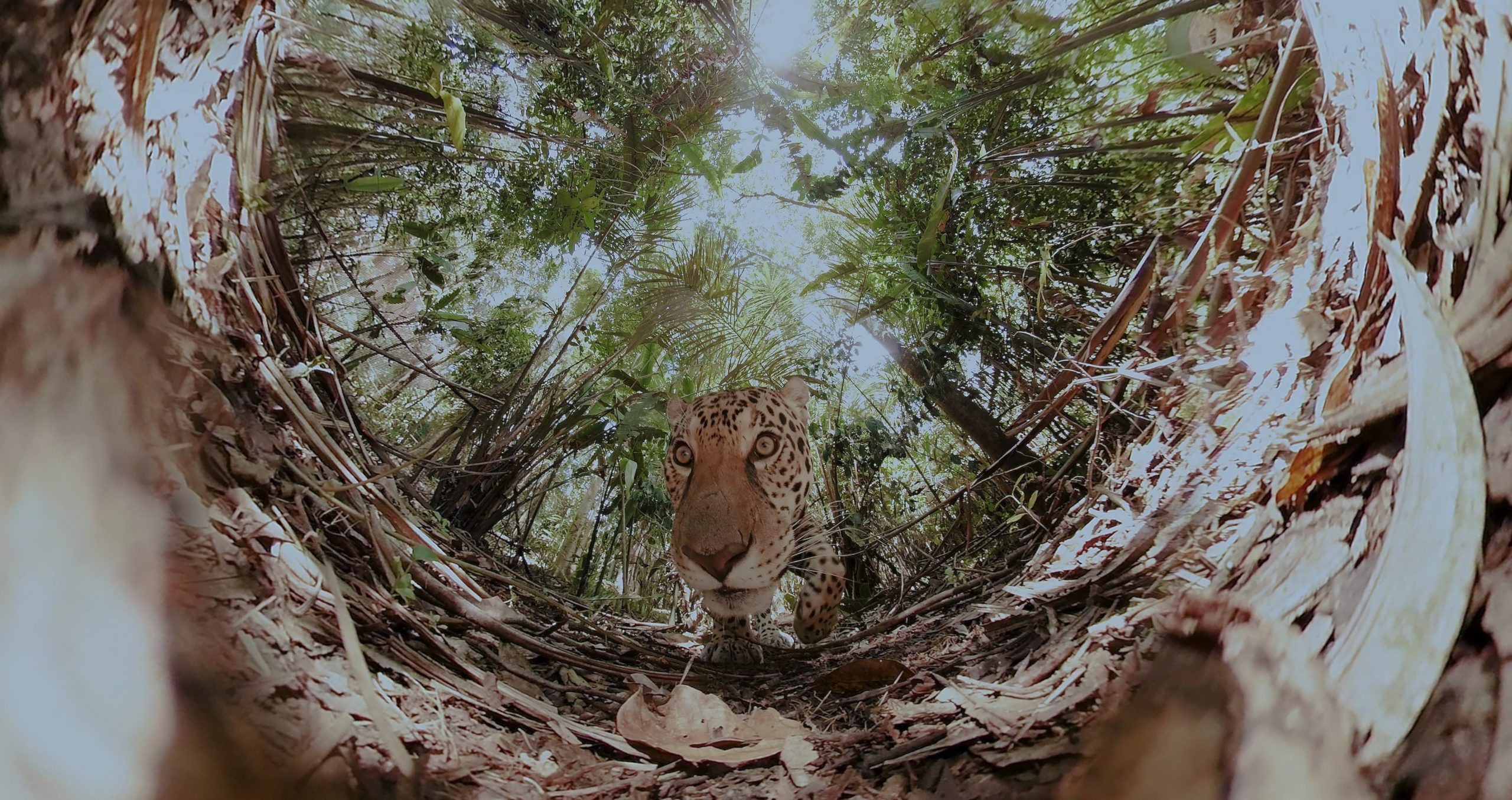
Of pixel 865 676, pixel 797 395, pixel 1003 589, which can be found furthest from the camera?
pixel 797 395

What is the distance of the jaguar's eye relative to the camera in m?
1.54

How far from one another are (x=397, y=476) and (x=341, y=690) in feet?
2.97

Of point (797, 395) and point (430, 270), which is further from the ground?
point (430, 270)

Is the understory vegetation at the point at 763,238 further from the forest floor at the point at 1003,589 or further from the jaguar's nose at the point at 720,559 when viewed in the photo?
the jaguar's nose at the point at 720,559

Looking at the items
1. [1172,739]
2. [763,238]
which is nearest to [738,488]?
[763,238]

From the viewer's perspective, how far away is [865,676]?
0.89 metres

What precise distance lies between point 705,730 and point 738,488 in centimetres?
67

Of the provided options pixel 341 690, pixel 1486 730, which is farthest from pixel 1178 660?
pixel 341 690

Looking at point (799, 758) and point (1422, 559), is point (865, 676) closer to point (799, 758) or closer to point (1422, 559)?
point (799, 758)

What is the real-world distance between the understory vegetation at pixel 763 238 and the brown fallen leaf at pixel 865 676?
1.49 feet

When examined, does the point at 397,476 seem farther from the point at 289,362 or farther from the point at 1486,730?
the point at 1486,730

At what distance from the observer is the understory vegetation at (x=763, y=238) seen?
1.08m

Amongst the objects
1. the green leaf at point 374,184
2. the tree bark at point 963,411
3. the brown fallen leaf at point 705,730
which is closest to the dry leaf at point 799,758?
the brown fallen leaf at point 705,730

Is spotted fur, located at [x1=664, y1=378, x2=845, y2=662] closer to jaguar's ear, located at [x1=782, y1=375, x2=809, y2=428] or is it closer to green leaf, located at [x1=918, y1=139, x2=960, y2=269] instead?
jaguar's ear, located at [x1=782, y1=375, x2=809, y2=428]
